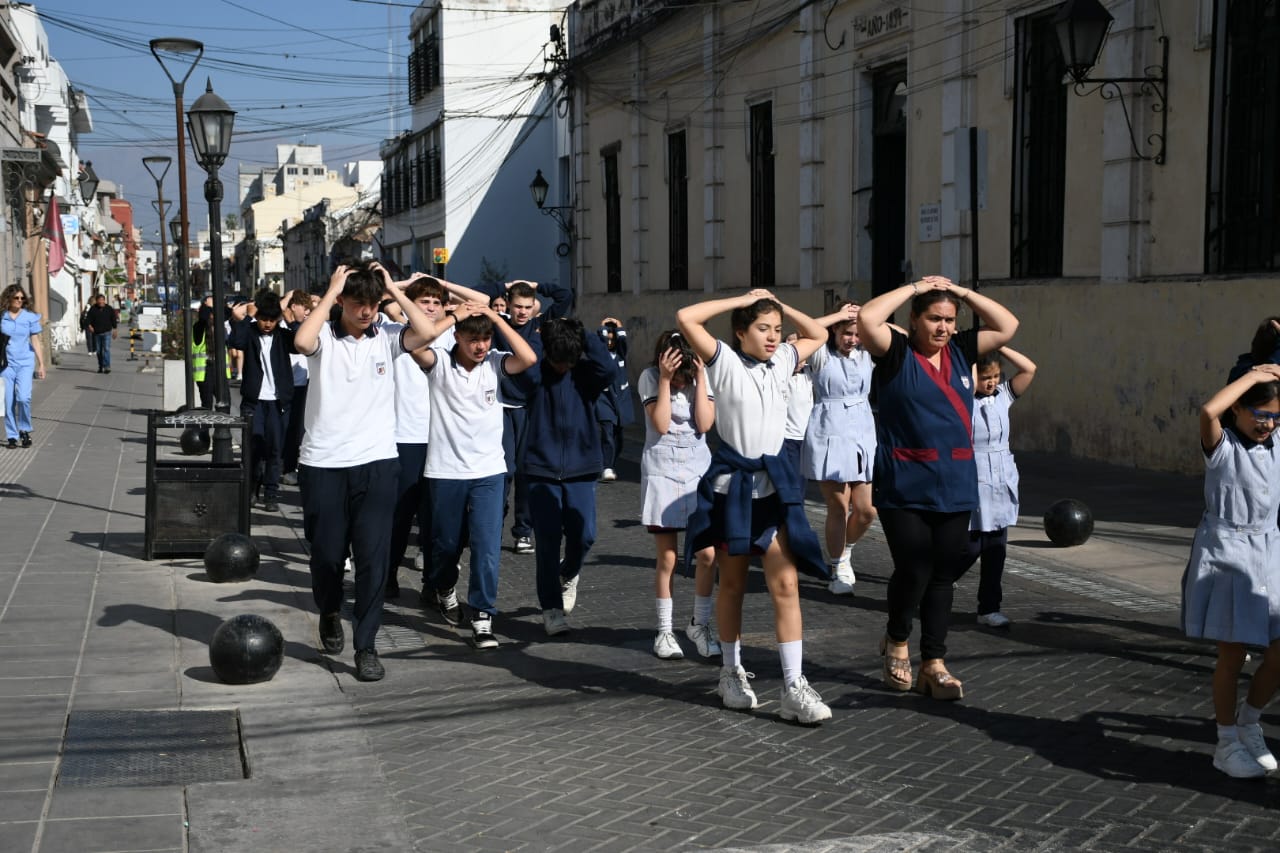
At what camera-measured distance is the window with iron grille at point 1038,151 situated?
16.1 m

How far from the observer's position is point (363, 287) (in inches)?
261

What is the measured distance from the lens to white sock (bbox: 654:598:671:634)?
284 inches

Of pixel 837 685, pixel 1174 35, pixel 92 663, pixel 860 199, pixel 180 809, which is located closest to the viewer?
pixel 180 809

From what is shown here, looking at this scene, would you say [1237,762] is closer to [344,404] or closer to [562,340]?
[562,340]

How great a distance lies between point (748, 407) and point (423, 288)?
2472mm

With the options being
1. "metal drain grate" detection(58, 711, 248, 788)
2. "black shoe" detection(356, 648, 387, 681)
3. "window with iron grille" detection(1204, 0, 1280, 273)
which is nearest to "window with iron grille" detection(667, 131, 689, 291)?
"window with iron grille" detection(1204, 0, 1280, 273)

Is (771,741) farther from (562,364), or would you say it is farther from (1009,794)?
(562,364)

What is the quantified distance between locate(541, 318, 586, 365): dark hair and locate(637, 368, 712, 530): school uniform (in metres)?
0.69

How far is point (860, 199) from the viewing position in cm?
2095

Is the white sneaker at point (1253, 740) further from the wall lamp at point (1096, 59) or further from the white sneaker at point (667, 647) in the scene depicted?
the wall lamp at point (1096, 59)

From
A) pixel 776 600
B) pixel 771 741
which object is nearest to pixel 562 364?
pixel 776 600

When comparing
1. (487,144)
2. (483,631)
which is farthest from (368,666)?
(487,144)

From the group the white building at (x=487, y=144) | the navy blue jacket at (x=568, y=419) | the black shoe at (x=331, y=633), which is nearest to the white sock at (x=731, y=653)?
the navy blue jacket at (x=568, y=419)

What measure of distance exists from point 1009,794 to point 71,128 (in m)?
72.1
